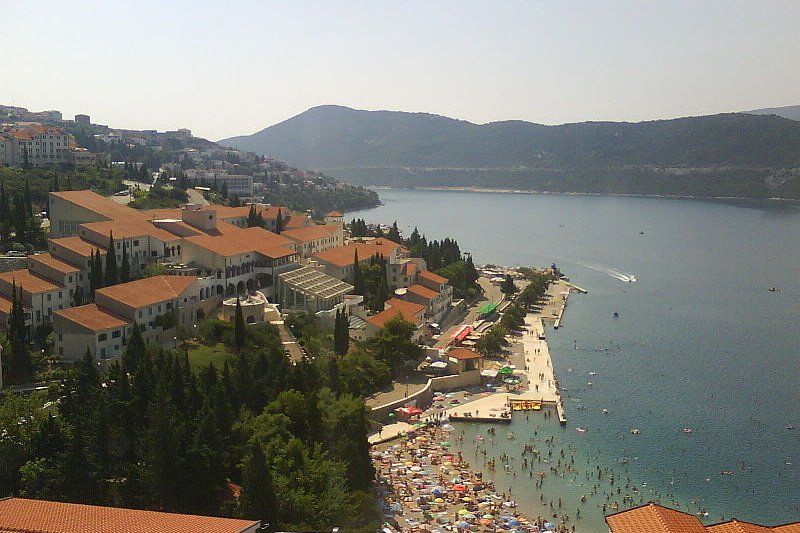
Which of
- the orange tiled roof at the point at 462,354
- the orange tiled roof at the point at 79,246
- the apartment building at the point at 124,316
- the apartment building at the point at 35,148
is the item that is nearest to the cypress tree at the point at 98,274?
the orange tiled roof at the point at 79,246

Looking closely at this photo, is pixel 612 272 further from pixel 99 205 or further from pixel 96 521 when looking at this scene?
pixel 96 521

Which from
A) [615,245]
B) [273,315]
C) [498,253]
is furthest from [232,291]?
[615,245]

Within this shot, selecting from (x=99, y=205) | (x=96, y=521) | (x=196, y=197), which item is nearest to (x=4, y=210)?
(x=99, y=205)

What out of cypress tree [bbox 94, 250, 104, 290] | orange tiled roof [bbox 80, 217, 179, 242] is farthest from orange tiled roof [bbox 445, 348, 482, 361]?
cypress tree [bbox 94, 250, 104, 290]

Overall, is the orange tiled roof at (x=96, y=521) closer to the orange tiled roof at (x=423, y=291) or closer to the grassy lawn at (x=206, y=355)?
the grassy lawn at (x=206, y=355)

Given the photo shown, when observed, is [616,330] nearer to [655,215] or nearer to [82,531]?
[82,531]
